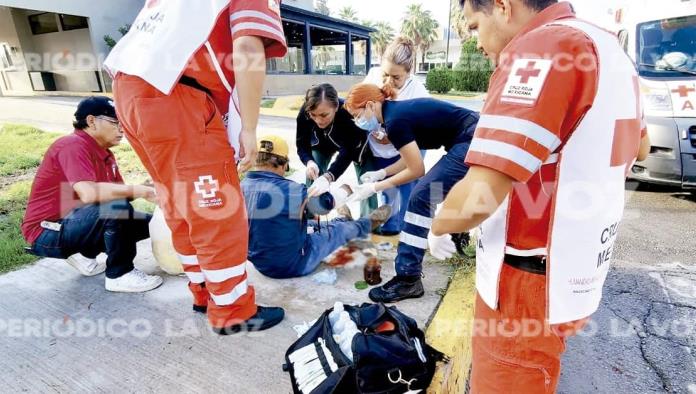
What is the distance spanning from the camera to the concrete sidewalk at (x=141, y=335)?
1766 mm

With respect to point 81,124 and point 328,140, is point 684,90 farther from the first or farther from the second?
point 81,124

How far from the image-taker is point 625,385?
1778 millimetres

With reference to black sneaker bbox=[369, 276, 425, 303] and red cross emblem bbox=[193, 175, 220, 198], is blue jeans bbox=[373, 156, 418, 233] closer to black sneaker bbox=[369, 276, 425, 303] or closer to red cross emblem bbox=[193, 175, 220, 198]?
black sneaker bbox=[369, 276, 425, 303]

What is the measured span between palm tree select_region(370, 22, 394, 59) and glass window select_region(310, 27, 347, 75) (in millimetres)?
7902

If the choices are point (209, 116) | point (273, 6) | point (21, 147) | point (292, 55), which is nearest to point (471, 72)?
point (292, 55)

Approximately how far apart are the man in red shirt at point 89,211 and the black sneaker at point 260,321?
838mm

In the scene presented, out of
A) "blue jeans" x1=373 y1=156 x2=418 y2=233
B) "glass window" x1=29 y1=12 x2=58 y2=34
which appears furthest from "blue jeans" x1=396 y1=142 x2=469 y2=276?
"glass window" x1=29 y1=12 x2=58 y2=34

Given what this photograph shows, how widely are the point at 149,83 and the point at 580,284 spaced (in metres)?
1.71

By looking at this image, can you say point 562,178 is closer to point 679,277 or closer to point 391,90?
point 391,90

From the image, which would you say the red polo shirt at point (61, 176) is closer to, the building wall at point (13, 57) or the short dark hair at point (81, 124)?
the short dark hair at point (81, 124)

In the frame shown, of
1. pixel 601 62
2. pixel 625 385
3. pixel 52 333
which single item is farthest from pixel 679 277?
pixel 52 333

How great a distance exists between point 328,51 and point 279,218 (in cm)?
4521

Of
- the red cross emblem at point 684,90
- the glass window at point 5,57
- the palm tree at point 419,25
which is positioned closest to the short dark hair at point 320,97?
the red cross emblem at point 684,90

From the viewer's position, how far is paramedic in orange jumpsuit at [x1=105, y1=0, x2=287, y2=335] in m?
1.66
